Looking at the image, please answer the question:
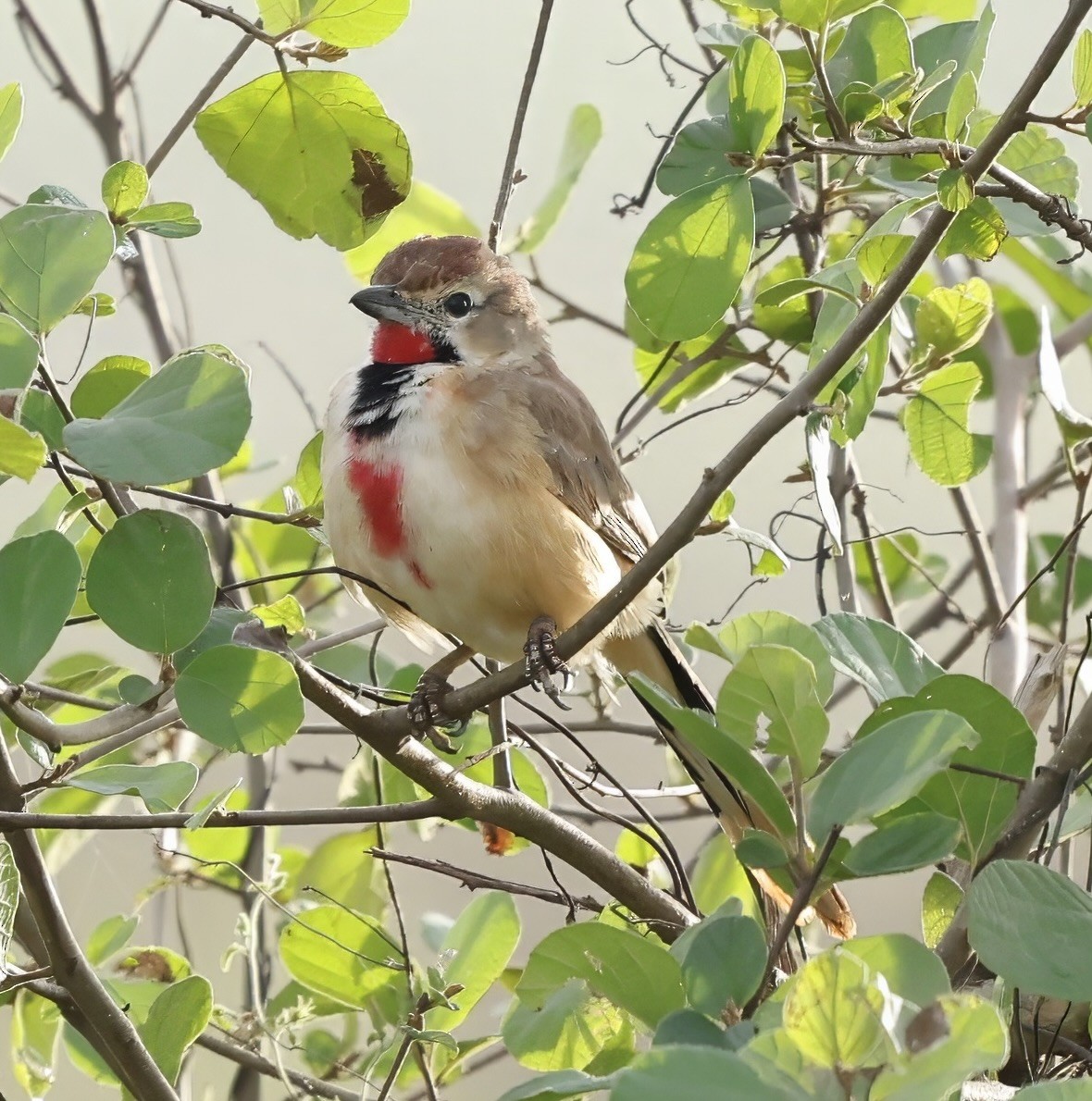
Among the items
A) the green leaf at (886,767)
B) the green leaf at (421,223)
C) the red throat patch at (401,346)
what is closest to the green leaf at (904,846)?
the green leaf at (886,767)

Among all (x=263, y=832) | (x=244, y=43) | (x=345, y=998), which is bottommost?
(x=345, y=998)

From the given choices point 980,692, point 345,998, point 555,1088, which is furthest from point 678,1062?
point 345,998

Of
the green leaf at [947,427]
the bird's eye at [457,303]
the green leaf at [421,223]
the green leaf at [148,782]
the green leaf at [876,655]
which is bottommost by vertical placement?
the green leaf at [148,782]

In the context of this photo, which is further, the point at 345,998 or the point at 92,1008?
the point at 345,998

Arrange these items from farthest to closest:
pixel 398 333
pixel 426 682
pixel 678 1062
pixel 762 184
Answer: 1. pixel 398 333
2. pixel 426 682
3. pixel 762 184
4. pixel 678 1062

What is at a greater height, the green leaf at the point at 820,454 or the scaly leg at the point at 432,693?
the green leaf at the point at 820,454

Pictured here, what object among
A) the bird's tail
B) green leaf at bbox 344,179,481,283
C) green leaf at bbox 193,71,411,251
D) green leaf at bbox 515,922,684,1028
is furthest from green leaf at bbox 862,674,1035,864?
green leaf at bbox 344,179,481,283

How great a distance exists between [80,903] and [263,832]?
47 cm

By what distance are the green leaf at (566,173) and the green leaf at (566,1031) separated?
52.5 inches

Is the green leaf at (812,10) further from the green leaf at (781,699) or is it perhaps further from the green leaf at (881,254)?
the green leaf at (781,699)

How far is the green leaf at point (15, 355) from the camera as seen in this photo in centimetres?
111

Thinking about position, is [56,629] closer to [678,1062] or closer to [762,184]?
[678,1062]

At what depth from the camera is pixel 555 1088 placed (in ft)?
3.01

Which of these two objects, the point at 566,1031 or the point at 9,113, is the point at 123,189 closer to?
the point at 9,113
